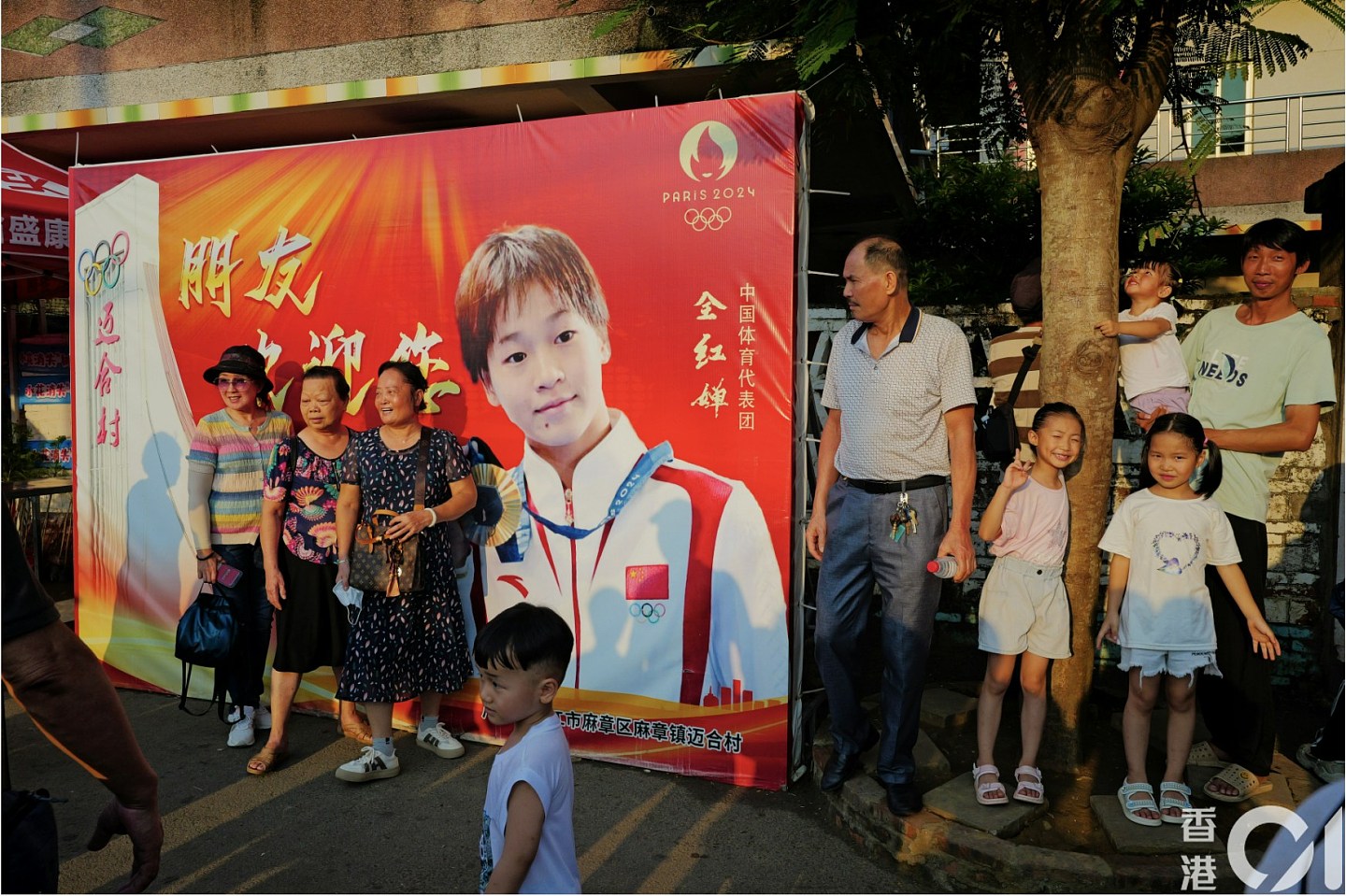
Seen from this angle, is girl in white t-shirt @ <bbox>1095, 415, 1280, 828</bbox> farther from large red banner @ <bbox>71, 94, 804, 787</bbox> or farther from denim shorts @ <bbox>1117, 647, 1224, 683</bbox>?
large red banner @ <bbox>71, 94, 804, 787</bbox>

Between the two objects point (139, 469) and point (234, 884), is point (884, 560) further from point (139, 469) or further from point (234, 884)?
point (139, 469)

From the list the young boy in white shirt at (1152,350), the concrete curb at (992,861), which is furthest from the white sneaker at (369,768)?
the young boy in white shirt at (1152,350)

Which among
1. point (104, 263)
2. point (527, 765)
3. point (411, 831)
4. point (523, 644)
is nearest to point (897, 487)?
point (523, 644)

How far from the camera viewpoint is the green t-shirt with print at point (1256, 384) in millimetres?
3656

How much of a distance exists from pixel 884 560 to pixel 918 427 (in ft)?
1.73

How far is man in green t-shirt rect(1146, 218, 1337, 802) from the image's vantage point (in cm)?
365

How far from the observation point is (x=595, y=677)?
4.45 m

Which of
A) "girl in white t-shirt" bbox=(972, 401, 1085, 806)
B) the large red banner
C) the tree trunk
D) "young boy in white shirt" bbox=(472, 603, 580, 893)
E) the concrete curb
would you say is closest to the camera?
"young boy in white shirt" bbox=(472, 603, 580, 893)

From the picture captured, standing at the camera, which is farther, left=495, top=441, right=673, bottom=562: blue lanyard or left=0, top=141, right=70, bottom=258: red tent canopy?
left=0, top=141, right=70, bottom=258: red tent canopy

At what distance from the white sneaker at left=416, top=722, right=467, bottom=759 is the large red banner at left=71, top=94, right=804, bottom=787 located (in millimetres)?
184

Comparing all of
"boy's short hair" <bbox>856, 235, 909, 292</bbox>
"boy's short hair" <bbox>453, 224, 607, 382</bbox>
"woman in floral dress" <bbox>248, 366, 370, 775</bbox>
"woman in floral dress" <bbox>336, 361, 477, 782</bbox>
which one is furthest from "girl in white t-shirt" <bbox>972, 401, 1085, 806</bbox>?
"woman in floral dress" <bbox>248, 366, 370, 775</bbox>

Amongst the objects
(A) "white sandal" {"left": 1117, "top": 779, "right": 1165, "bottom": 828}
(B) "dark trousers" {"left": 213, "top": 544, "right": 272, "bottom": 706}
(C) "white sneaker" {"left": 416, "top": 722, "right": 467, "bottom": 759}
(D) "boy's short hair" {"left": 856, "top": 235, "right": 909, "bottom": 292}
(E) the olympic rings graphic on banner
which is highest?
(E) the olympic rings graphic on banner

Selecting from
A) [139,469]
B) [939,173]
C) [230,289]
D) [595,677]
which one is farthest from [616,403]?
[939,173]

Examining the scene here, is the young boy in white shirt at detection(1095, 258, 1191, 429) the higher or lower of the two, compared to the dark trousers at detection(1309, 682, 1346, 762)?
higher
